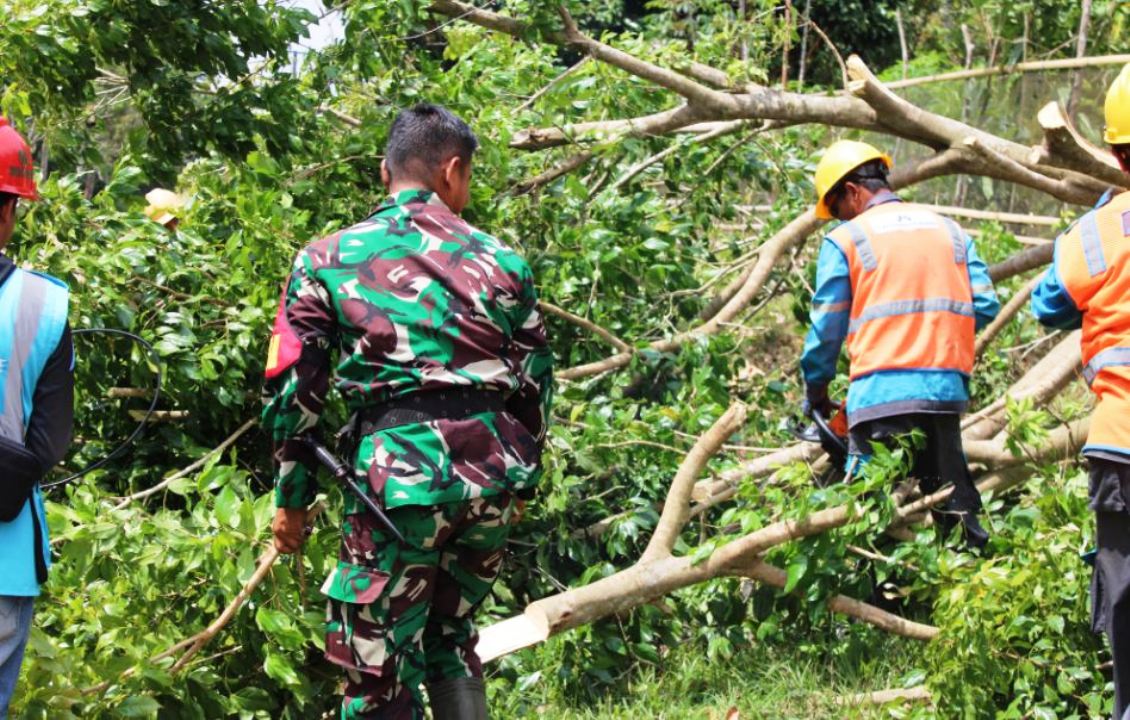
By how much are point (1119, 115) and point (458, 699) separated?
2044 mm

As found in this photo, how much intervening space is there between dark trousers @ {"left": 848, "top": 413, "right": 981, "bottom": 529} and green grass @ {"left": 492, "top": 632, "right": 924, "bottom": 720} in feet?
1.55

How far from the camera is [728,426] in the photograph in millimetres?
4180

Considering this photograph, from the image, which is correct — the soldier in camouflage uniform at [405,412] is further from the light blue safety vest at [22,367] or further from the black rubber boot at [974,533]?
the black rubber boot at [974,533]

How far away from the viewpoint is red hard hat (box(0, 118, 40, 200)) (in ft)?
8.58

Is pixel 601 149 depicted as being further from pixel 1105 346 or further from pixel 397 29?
pixel 1105 346

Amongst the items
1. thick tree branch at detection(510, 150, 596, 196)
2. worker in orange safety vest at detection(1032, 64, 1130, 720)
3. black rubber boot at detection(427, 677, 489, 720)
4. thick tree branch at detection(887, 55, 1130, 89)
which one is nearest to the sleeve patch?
black rubber boot at detection(427, 677, 489, 720)

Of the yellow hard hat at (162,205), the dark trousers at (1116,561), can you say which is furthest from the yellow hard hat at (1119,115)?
the yellow hard hat at (162,205)

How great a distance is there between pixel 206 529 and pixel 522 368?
42.2 inches

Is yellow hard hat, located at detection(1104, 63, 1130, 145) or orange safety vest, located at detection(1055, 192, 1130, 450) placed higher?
yellow hard hat, located at detection(1104, 63, 1130, 145)

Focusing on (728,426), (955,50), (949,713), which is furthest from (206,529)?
(955,50)

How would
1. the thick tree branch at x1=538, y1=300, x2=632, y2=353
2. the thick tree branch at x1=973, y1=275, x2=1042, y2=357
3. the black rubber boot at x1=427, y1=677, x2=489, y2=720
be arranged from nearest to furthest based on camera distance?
the black rubber boot at x1=427, y1=677, x2=489, y2=720
the thick tree branch at x1=538, y1=300, x2=632, y2=353
the thick tree branch at x1=973, y1=275, x2=1042, y2=357

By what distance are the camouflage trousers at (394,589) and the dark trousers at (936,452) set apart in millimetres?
1658

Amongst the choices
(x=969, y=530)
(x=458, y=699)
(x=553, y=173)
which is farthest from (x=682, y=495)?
(x=553, y=173)

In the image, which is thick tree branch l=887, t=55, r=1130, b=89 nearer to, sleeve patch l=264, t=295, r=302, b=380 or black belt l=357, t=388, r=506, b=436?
black belt l=357, t=388, r=506, b=436
